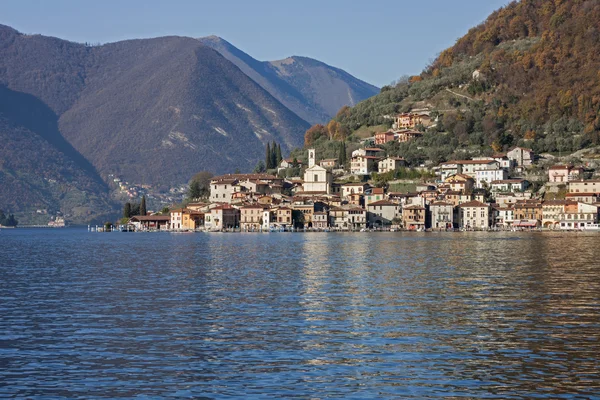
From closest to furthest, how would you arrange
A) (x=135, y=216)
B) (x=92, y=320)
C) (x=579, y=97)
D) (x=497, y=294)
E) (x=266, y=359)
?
(x=266, y=359) → (x=92, y=320) → (x=497, y=294) → (x=579, y=97) → (x=135, y=216)

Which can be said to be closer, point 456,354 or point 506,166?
point 456,354

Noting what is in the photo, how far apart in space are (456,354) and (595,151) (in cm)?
12076

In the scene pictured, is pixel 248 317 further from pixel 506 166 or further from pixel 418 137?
pixel 418 137

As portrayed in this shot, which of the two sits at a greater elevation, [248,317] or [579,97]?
[579,97]

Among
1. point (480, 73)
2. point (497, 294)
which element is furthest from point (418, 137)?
point (497, 294)

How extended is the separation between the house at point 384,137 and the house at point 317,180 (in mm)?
16559

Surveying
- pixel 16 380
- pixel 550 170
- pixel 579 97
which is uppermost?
pixel 579 97

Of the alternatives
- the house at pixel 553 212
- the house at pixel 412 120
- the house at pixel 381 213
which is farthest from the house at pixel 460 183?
the house at pixel 412 120

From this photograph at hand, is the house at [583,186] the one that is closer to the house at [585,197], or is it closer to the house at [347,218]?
the house at [585,197]

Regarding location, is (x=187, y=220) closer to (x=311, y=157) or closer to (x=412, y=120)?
(x=311, y=157)

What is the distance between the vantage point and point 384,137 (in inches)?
6216

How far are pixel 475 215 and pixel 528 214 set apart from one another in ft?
23.7

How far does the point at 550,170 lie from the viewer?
129750mm

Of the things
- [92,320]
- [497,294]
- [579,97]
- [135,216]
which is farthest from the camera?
[135,216]
